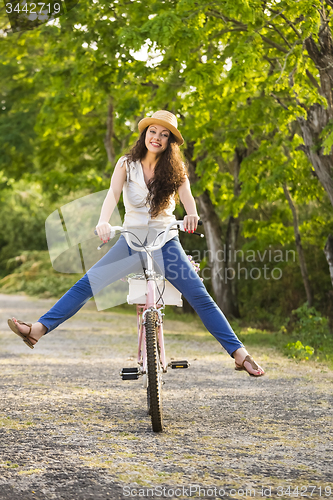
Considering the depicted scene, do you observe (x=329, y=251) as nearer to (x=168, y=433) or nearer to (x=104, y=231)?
(x=168, y=433)

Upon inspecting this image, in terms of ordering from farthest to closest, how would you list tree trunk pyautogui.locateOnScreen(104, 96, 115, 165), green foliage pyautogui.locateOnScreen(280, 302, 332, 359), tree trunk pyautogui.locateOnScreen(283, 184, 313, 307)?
tree trunk pyautogui.locateOnScreen(104, 96, 115, 165), tree trunk pyautogui.locateOnScreen(283, 184, 313, 307), green foliage pyautogui.locateOnScreen(280, 302, 332, 359)

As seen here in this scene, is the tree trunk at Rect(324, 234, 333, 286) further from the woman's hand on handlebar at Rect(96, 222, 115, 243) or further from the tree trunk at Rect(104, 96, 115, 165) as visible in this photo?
the tree trunk at Rect(104, 96, 115, 165)

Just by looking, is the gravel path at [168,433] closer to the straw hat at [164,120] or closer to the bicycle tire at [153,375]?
the bicycle tire at [153,375]

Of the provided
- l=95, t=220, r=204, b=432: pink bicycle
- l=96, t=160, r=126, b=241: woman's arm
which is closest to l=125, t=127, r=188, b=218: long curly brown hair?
l=96, t=160, r=126, b=241: woman's arm

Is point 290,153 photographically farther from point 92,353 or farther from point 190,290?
point 190,290

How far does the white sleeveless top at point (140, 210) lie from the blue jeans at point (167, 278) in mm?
130

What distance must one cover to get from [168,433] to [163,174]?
1.86 metres

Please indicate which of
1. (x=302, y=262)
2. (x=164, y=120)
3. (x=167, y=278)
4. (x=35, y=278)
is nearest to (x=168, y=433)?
(x=167, y=278)

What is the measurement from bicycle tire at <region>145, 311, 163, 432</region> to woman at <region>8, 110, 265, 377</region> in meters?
0.35

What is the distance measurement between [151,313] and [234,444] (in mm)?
1057

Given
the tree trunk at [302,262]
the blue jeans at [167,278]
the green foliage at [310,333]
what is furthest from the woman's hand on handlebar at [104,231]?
the tree trunk at [302,262]

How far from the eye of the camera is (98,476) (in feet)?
11.5

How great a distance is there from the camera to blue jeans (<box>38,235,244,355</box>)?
177 inches

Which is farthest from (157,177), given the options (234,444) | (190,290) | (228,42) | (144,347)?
(228,42)
